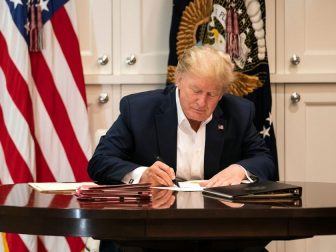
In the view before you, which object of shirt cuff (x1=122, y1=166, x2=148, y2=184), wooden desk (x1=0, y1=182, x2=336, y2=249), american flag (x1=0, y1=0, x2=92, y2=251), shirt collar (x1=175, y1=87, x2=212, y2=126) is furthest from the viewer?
american flag (x1=0, y1=0, x2=92, y2=251)

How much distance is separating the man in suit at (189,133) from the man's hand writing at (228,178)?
57mm

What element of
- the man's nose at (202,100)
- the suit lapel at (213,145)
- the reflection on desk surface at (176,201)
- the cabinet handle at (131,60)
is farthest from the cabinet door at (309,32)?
the reflection on desk surface at (176,201)

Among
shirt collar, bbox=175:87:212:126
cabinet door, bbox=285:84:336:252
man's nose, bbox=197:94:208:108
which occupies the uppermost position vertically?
man's nose, bbox=197:94:208:108

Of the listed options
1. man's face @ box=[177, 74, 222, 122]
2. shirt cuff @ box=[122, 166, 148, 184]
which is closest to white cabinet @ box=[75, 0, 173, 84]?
man's face @ box=[177, 74, 222, 122]

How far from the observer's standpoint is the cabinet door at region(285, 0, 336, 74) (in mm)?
4055

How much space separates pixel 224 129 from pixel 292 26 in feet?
4.73

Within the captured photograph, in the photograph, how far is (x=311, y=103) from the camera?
410 centimetres

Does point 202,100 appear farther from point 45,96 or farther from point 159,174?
point 45,96

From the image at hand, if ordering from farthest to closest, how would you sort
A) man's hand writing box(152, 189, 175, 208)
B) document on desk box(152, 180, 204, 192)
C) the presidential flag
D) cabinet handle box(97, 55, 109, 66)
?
cabinet handle box(97, 55, 109, 66) < the presidential flag < document on desk box(152, 180, 204, 192) < man's hand writing box(152, 189, 175, 208)

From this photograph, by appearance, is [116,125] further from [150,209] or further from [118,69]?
[118,69]

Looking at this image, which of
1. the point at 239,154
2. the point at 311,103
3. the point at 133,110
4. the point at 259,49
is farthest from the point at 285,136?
the point at 133,110

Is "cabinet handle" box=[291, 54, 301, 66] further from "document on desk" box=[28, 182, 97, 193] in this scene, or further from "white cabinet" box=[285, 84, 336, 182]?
"document on desk" box=[28, 182, 97, 193]

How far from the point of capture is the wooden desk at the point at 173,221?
1903mm

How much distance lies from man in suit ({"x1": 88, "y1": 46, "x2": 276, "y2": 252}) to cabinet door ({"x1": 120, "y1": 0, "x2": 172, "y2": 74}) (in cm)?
115
